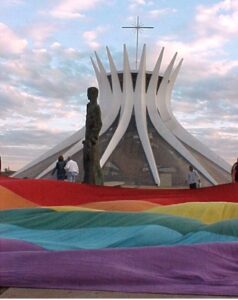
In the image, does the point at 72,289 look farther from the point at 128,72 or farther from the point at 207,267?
the point at 128,72

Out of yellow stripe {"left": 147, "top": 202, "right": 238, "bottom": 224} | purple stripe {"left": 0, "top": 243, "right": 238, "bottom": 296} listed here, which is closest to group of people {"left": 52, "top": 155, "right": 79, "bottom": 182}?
yellow stripe {"left": 147, "top": 202, "right": 238, "bottom": 224}

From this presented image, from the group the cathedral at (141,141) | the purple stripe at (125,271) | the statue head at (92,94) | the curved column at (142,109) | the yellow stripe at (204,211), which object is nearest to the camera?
the purple stripe at (125,271)

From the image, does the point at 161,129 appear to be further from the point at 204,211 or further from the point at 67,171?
the point at 204,211

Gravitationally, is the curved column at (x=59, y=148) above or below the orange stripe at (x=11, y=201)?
above

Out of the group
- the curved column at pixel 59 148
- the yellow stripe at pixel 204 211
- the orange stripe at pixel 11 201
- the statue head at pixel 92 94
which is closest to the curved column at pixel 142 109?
the curved column at pixel 59 148

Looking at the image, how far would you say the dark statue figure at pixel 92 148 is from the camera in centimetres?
1386

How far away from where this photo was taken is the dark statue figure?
1386cm

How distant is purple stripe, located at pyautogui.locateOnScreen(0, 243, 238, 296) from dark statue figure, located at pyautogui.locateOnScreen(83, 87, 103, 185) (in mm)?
9547

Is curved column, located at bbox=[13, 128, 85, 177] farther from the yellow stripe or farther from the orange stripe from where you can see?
the yellow stripe

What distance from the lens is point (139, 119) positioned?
36438 millimetres

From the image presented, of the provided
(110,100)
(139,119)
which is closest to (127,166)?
(139,119)

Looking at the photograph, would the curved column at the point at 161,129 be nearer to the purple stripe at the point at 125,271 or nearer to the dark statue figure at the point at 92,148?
the dark statue figure at the point at 92,148

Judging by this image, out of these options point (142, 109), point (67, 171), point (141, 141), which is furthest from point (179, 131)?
point (67, 171)

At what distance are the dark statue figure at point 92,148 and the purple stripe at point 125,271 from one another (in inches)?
376
